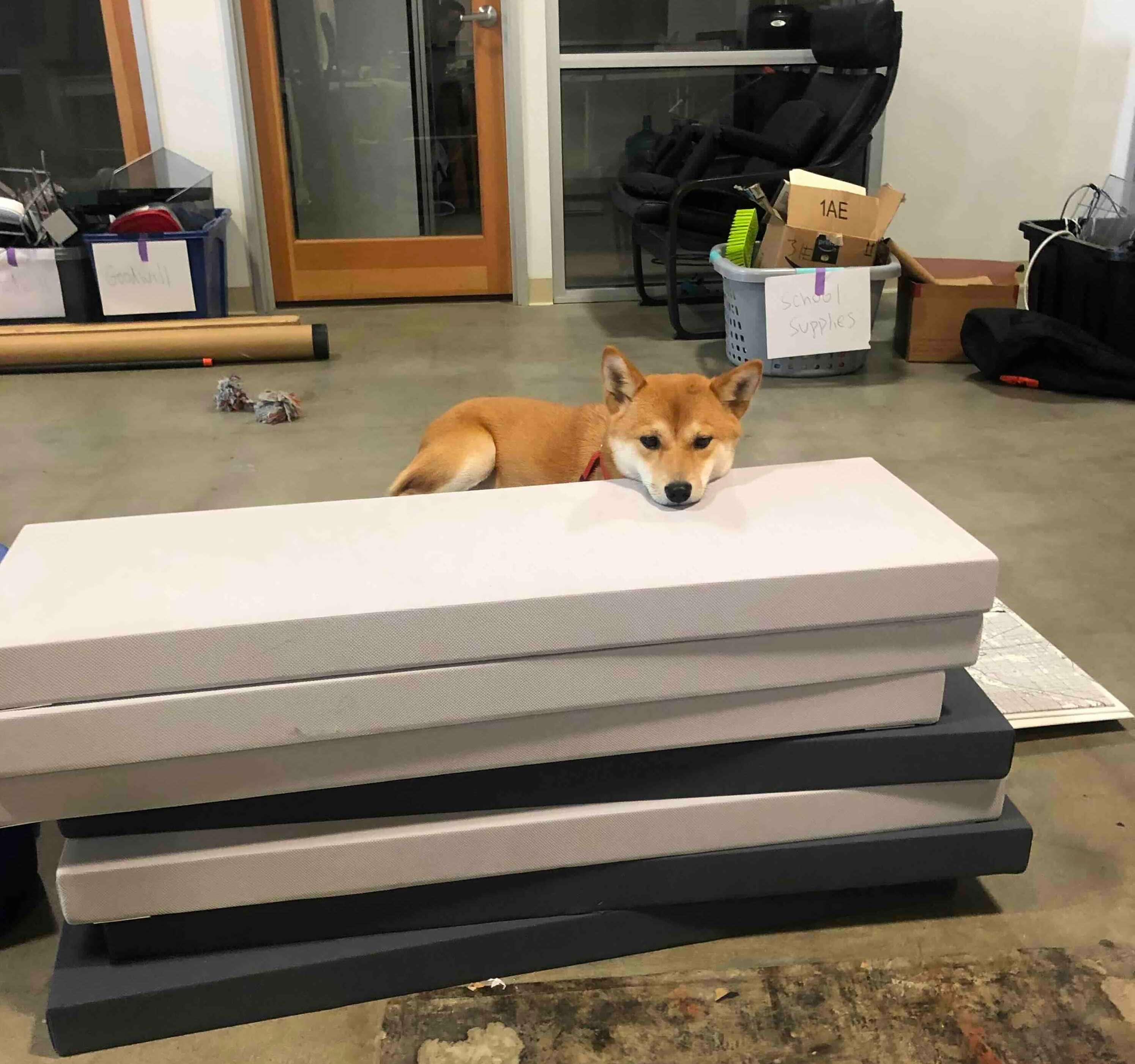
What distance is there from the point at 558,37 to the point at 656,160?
64cm

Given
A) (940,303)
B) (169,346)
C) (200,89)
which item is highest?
(200,89)

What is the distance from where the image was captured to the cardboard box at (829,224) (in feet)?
9.84

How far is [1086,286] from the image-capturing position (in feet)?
10.0

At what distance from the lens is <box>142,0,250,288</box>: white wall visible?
148 inches

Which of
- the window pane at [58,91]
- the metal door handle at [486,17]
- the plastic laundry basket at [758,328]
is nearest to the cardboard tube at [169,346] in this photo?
the window pane at [58,91]

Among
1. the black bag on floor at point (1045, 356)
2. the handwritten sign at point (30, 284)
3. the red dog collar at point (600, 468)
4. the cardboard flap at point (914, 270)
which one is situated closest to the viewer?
the red dog collar at point (600, 468)

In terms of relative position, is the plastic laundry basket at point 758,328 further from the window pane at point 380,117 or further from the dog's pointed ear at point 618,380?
the dog's pointed ear at point 618,380

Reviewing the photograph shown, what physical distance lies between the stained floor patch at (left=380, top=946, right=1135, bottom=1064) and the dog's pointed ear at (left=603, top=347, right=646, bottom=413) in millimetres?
763

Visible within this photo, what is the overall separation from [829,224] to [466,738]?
2517mm

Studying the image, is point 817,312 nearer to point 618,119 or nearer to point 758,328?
point 758,328

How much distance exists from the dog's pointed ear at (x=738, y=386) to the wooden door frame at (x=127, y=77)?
11.2 feet

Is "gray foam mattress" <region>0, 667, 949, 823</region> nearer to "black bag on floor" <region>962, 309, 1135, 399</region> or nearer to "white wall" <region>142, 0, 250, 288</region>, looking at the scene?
"black bag on floor" <region>962, 309, 1135, 399</region>

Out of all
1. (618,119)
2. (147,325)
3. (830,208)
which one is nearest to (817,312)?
(830,208)

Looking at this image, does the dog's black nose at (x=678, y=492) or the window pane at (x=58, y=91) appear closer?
the dog's black nose at (x=678, y=492)
